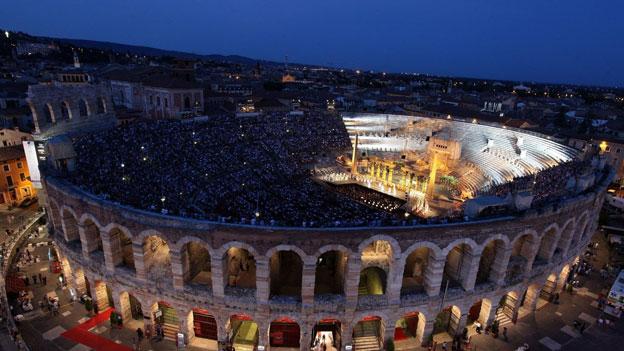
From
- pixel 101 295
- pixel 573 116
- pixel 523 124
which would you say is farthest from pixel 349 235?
pixel 573 116

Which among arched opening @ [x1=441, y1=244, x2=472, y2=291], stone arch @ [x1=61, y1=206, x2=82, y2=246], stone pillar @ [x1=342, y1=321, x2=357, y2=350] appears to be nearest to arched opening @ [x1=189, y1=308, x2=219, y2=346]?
stone pillar @ [x1=342, y1=321, x2=357, y2=350]

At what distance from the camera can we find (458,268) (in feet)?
88.7

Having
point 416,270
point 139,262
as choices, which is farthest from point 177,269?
point 416,270

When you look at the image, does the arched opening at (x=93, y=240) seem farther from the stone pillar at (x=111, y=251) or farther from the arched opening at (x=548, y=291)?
the arched opening at (x=548, y=291)

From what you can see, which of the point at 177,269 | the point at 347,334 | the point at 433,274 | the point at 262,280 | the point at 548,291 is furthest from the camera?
the point at 548,291

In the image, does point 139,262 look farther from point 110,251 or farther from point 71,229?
point 71,229

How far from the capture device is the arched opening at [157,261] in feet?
82.6

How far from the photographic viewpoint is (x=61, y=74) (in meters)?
42.8

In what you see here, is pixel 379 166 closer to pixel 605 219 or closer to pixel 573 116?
pixel 605 219

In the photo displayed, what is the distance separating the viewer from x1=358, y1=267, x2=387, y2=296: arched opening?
89.6 ft

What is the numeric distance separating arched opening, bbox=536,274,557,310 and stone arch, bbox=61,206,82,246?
38297 millimetres

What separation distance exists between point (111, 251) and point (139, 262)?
98.1 inches

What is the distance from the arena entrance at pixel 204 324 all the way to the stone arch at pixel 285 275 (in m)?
4.76

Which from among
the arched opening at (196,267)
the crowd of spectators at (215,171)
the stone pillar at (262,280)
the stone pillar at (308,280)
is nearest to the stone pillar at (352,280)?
the stone pillar at (308,280)
